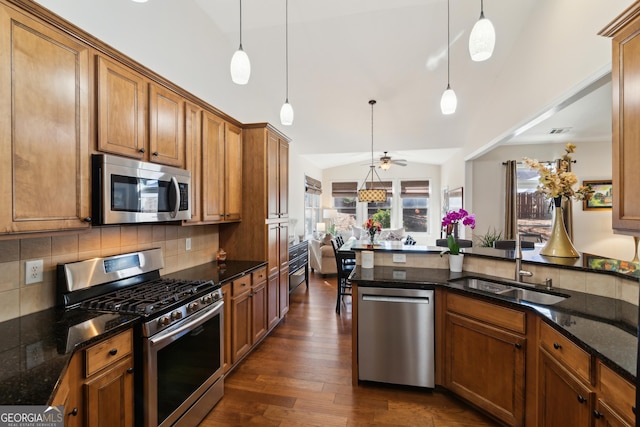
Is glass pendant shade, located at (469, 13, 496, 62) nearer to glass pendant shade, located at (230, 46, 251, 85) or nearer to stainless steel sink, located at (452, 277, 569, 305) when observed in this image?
glass pendant shade, located at (230, 46, 251, 85)

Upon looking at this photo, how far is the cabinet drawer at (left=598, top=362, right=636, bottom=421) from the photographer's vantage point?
40.0 inches

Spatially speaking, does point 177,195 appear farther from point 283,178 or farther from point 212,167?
point 283,178

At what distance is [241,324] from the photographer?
104 inches

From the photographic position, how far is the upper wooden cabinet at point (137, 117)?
1.65m

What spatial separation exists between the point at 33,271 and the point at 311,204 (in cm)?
630

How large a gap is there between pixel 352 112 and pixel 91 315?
4.29m

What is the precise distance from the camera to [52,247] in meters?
1.65

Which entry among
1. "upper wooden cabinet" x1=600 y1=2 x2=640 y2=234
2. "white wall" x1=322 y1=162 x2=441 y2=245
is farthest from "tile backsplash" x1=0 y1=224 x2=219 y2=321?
"white wall" x1=322 y1=162 x2=441 y2=245

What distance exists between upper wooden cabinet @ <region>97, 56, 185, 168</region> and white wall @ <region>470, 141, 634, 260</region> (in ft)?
17.4

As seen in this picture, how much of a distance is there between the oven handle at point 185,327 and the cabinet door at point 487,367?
5.80 ft

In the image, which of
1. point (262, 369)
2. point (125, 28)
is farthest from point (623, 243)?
point (125, 28)

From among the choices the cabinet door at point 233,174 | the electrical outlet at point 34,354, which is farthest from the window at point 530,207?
the electrical outlet at point 34,354

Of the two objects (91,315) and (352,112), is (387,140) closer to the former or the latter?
(352,112)

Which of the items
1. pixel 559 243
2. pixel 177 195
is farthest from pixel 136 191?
pixel 559 243
